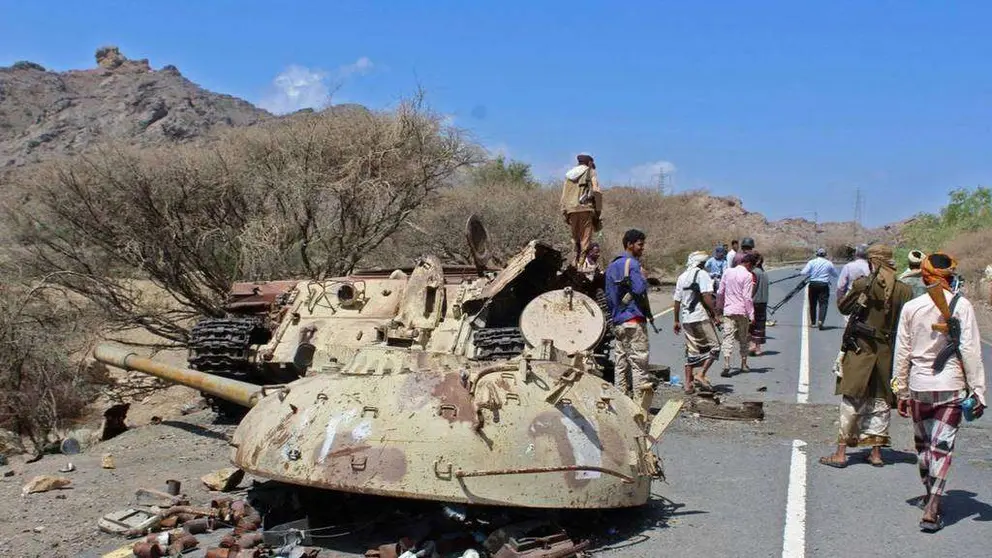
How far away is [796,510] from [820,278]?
11269mm

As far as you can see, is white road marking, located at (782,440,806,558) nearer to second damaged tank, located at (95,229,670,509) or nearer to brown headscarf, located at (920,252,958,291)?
second damaged tank, located at (95,229,670,509)

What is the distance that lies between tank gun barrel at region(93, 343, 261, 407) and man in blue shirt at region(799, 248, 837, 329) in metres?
11.6

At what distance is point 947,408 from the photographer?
610 centimetres

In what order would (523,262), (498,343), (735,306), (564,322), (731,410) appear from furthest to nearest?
1. (735,306)
2. (731,410)
3. (523,262)
4. (498,343)
5. (564,322)

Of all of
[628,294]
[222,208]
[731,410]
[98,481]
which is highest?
[222,208]

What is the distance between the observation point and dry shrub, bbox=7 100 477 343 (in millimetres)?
16828

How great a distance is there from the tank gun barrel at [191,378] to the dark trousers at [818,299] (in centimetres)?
1192

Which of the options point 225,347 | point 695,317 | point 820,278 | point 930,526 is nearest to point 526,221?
point 820,278

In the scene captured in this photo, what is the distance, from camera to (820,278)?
16984 mm

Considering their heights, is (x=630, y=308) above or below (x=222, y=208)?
below

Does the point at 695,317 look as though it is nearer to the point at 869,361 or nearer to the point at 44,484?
the point at 869,361

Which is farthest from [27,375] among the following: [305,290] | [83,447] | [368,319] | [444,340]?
[444,340]

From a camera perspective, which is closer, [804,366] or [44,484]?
[44,484]

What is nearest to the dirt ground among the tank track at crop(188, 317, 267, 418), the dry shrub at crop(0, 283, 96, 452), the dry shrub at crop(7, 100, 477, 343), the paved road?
the tank track at crop(188, 317, 267, 418)
